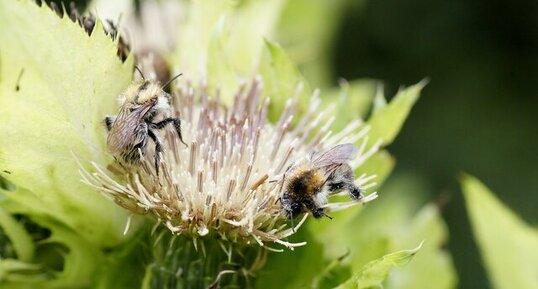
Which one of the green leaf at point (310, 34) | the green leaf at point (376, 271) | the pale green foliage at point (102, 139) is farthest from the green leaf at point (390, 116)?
the green leaf at point (310, 34)

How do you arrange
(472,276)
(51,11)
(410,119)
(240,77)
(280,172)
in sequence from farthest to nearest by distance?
1. (410,119)
2. (472,276)
3. (240,77)
4. (280,172)
5. (51,11)

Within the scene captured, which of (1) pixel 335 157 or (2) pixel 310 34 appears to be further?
(2) pixel 310 34

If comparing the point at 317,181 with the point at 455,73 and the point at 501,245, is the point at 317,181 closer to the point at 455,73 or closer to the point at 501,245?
the point at 501,245

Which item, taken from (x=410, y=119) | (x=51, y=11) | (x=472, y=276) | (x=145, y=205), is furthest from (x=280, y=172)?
(x=410, y=119)

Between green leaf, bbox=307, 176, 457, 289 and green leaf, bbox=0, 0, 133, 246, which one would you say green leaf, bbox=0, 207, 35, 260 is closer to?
green leaf, bbox=0, 0, 133, 246

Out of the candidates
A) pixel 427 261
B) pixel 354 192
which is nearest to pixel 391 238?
pixel 427 261

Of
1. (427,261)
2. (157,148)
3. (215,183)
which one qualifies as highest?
(157,148)

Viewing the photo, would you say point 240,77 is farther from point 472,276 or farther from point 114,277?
point 472,276
